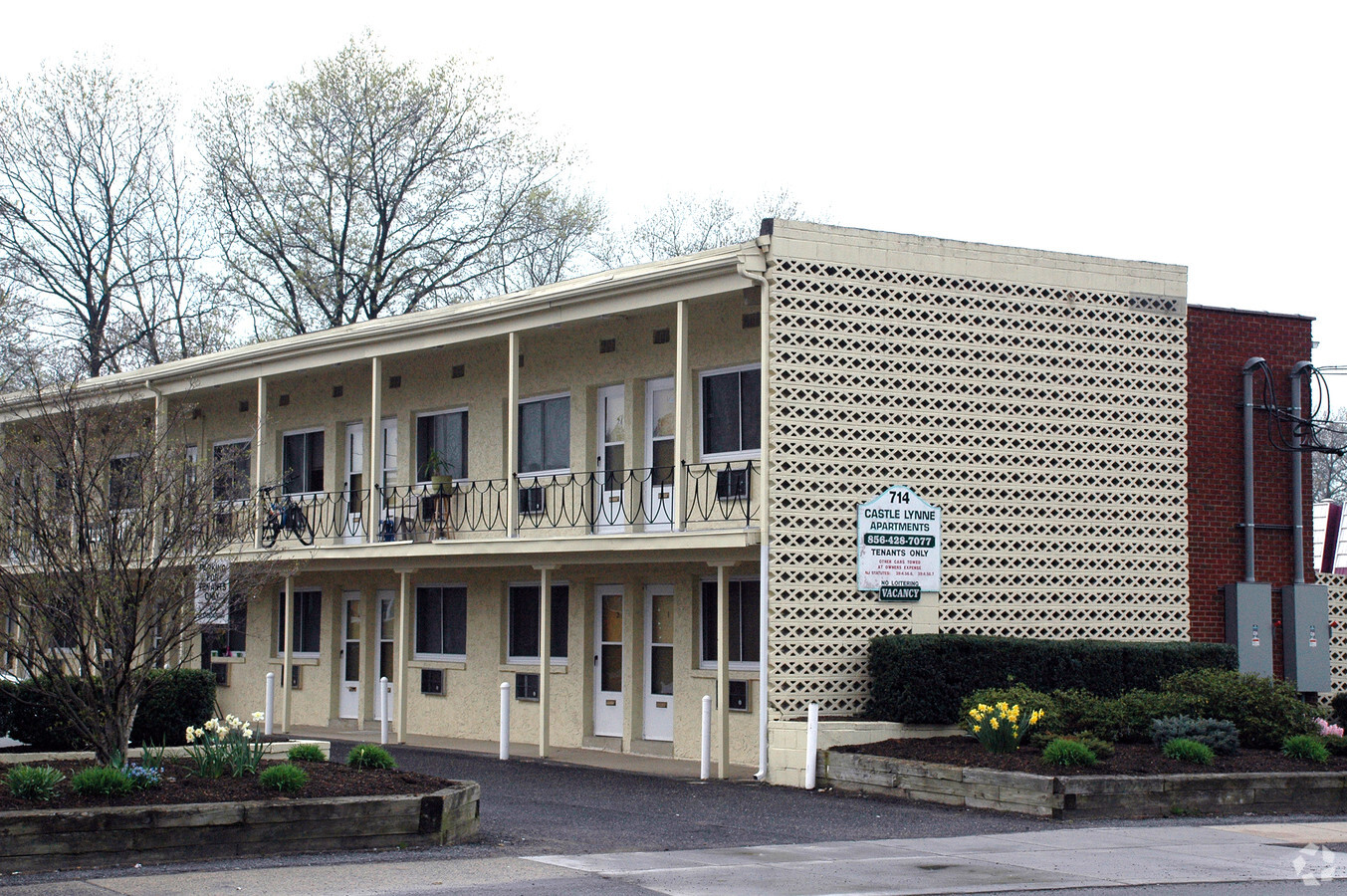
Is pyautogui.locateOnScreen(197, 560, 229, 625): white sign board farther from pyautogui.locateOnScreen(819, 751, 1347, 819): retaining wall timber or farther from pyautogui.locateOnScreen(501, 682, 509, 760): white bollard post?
pyautogui.locateOnScreen(819, 751, 1347, 819): retaining wall timber

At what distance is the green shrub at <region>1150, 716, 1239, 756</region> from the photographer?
16.2 metres

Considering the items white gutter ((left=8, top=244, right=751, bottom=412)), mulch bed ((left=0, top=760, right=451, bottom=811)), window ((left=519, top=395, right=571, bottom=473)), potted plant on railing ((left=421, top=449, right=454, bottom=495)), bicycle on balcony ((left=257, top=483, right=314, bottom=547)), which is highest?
white gutter ((left=8, top=244, right=751, bottom=412))

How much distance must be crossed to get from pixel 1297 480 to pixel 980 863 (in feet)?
39.9

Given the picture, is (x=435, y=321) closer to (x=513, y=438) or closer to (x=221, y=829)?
(x=513, y=438)

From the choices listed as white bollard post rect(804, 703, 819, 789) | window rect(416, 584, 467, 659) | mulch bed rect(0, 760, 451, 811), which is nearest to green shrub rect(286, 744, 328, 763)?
mulch bed rect(0, 760, 451, 811)

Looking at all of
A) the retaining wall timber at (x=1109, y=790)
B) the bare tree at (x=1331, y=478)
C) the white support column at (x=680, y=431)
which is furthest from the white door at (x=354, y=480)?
the bare tree at (x=1331, y=478)

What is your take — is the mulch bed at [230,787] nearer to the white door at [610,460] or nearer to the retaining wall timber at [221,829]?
the retaining wall timber at [221,829]

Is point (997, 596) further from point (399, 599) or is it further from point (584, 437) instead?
point (399, 599)

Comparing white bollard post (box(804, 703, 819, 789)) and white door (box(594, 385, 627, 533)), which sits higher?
white door (box(594, 385, 627, 533))

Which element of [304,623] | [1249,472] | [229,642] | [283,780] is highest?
[1249,472]

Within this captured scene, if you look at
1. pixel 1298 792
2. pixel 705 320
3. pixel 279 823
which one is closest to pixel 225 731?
pixel 279 823

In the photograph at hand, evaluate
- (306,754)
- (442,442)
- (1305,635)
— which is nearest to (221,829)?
(306,754)

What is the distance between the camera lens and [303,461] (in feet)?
86.5

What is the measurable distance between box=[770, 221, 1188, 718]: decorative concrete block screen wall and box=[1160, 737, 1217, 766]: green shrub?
130 inches
